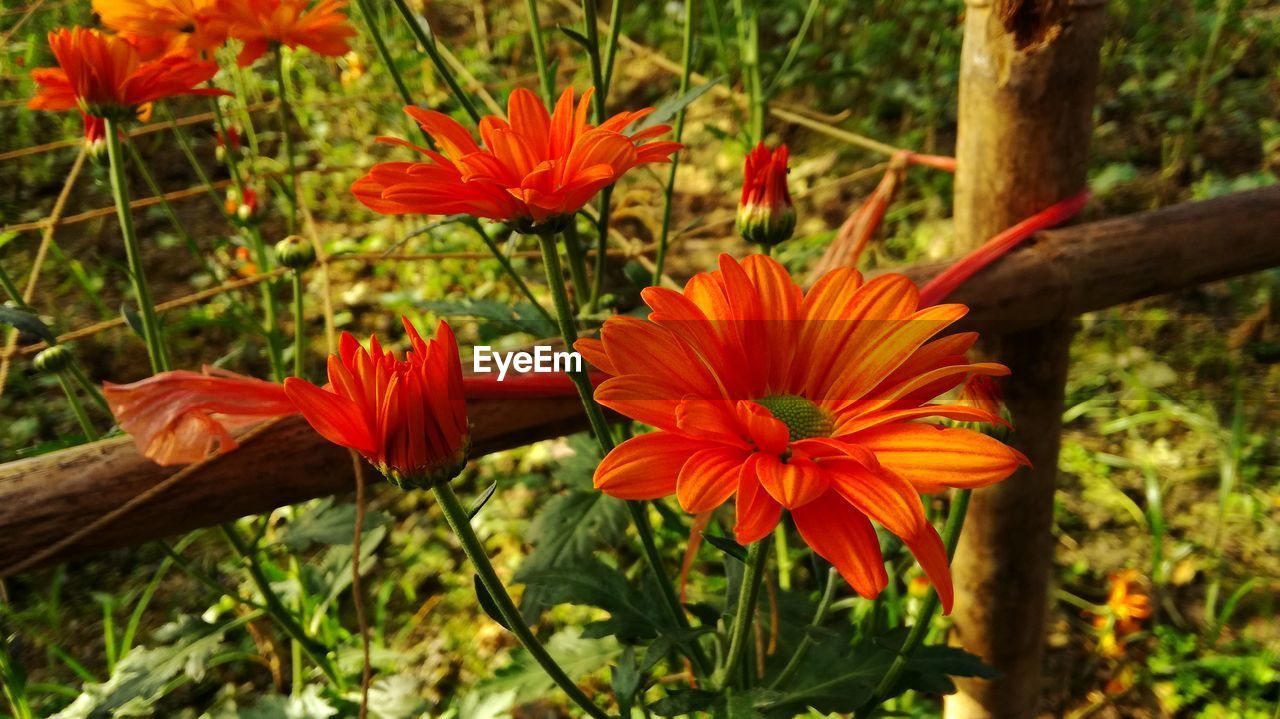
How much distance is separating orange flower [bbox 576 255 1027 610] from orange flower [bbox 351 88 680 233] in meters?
0.09

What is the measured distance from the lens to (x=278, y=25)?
2.77 ft

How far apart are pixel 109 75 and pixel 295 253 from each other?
237 millimetres

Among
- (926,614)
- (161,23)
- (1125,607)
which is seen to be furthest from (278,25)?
(1125,607)

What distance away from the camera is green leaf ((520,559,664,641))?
67cm

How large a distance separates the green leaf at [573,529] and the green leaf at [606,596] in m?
0.17

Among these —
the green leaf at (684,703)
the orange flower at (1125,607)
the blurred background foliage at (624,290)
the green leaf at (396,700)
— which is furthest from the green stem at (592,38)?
the orange flower at (1125,607)

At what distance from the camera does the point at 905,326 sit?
46 cm

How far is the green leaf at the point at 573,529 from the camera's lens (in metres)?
0.89


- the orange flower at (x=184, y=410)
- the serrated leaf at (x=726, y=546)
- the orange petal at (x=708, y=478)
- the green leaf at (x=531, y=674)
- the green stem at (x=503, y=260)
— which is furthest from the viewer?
the green leaf at (x=531, y=674)

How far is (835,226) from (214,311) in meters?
1.55

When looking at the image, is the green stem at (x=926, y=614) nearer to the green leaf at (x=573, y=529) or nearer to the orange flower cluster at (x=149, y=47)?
the green leaf at (x=573, y=529)

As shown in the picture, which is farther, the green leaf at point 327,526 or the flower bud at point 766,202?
the green leaf at point 327,526

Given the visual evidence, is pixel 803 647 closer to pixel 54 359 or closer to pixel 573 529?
pixel 573 529

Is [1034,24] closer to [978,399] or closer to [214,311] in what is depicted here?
[978,399]
